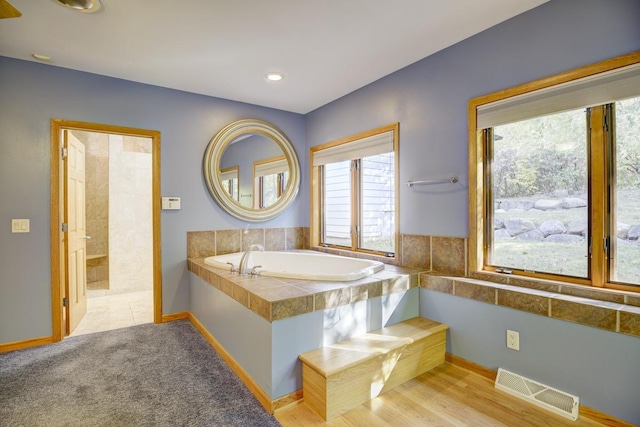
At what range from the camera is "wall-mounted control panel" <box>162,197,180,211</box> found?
10.2ft

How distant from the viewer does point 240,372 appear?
6.84ft

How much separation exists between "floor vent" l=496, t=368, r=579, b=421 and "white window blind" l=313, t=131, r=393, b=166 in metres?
1.93

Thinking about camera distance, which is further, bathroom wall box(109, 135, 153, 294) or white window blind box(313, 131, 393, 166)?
bathroom wall box(109, 135, 153, 294)

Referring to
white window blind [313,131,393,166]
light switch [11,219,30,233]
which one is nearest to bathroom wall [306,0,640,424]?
white window blind [313,131,393,166]

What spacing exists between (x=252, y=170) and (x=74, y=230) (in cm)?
183

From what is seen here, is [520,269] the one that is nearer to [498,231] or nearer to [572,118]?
[498,231]

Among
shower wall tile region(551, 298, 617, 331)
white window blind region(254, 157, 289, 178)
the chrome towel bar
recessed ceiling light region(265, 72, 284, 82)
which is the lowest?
shower wall tile region(551, 298, 617, 331)

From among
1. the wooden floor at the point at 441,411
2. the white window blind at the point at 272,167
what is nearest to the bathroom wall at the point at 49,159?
the white window blind at the point at 272,167

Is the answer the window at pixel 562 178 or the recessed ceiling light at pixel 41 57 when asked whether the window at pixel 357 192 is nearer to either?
the window at pixel 562 178

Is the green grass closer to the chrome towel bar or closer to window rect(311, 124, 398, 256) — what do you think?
the chrome towel bar

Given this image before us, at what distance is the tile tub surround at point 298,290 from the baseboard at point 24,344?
1469mm

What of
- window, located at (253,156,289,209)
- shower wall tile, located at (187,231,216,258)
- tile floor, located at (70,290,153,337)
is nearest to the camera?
tile floor, located at (70,290,153,337)

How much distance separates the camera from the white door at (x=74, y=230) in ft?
9.29

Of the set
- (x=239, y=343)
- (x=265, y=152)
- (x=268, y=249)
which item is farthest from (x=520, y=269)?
(x=265, y=152)
